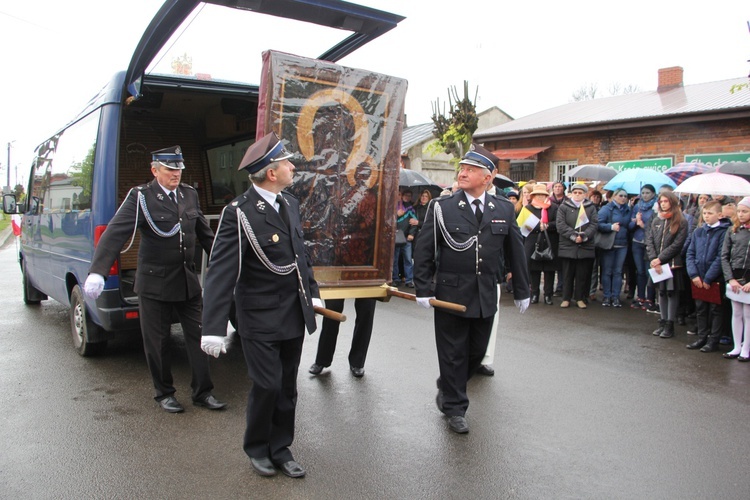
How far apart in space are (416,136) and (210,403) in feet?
93.2

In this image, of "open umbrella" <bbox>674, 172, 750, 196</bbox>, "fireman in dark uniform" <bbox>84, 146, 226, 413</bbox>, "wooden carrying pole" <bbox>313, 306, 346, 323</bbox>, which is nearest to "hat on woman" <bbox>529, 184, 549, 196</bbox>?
"open umbrella" <bbox>674, 172, 750, 196</bbox>

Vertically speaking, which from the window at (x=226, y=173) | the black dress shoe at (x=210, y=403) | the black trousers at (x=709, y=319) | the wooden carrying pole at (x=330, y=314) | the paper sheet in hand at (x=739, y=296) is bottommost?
the black dress shoe at (x=210, y=403)

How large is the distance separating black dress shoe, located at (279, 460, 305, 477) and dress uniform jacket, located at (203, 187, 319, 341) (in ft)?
2.66

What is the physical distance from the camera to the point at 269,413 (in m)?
3.75

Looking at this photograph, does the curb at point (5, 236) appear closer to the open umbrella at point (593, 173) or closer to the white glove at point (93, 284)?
the open umbrella at point (593, 173)

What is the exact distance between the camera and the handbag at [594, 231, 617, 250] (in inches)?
374

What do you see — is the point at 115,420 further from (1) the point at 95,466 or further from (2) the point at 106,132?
(2) the point at 106,132

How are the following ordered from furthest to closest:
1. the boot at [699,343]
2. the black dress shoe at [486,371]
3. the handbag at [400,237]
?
the handbag at [400,237] → the boot at [699,343] → the black dress shoe at [486,371]

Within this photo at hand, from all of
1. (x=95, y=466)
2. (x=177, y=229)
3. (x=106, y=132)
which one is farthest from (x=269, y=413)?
(x=106, y=132)

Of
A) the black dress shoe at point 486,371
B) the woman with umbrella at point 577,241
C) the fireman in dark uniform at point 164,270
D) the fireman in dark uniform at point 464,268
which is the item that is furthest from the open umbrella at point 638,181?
the fireman in dark uniform at point 164,270

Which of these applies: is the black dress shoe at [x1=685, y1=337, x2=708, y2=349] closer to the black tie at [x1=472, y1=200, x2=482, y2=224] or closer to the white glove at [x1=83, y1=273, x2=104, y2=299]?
the black tie at [x1=472, y1=200, x2=482, y2=224]

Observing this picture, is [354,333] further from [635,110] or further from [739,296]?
[635,110]

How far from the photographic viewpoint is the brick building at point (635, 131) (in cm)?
1653

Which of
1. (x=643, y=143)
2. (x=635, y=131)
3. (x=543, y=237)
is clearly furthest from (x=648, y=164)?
(x=543, y=237)
